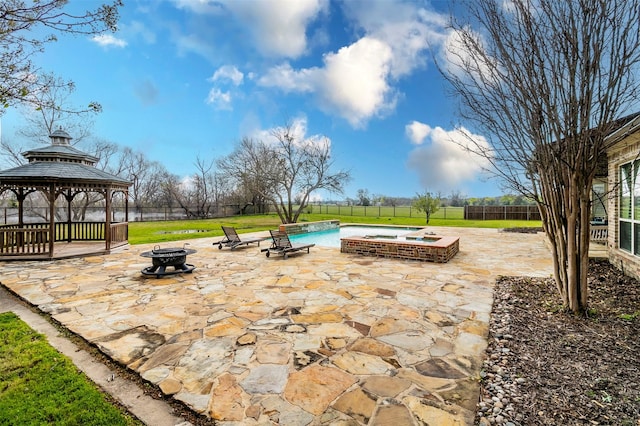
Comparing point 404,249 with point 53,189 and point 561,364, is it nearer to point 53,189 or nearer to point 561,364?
point 561,364

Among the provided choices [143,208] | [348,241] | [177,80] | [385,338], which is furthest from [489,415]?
[143,208]

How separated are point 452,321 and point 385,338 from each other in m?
1.12

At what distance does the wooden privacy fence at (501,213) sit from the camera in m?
24.8

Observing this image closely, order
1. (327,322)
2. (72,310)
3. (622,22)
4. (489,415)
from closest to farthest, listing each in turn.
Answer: (489,415) → (622,22) → (327,322) → (72,310)

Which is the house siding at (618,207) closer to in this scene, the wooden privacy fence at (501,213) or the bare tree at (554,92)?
the bare tree at (554,92)

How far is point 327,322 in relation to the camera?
3996 mm

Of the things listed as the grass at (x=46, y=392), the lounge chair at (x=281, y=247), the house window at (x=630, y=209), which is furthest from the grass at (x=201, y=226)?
the house window at (x=630, y=209)

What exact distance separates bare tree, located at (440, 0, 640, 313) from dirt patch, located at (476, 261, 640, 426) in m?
0.51

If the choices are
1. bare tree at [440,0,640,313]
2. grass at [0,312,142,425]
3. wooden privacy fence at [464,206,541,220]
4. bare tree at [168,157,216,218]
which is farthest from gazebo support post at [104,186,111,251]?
wooden privacy fence at [464,206,541,220]

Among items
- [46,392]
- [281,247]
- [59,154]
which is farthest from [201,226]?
[46,392]

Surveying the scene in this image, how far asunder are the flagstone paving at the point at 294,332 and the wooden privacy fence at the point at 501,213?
2029 cm

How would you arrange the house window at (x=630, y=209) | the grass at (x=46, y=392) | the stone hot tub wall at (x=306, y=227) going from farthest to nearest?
1. the stone hot tub wall at (x=306, y=227)
2. the house window at (x=630, y=209)
3. the grass at (x=46, y=392)

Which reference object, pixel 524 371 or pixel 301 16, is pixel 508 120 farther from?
pixel 301 16

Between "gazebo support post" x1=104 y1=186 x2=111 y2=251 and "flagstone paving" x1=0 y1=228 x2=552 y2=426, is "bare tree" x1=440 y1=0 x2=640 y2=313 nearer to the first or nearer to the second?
"flagstone paving" x1=0 y1=228 x2=552 y2=426
